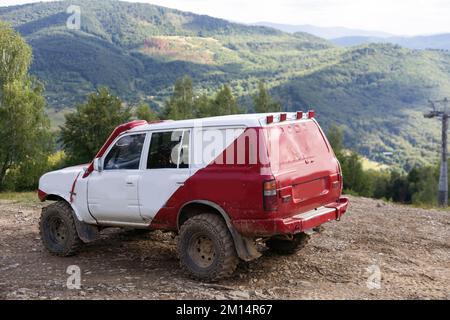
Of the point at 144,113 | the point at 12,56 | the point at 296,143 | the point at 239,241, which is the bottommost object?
the point at 239,241

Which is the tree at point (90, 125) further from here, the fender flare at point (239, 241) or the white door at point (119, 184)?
the fender flare at point (239, 241)

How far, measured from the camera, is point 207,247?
21.1ft

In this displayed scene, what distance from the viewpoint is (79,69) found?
7500 inches

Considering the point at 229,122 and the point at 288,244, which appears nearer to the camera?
the point at 229,122

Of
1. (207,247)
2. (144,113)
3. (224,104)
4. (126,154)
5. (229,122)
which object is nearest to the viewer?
(229,122)

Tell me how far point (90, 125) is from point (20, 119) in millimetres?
5812

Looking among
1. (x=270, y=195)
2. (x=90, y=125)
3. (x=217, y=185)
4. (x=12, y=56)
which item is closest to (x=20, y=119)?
(x=12, y=56)

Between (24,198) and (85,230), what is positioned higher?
(85,230)

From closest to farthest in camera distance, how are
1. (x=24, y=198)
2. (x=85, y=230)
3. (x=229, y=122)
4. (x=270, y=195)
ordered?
1. (x=270, y=195)
2. (x=229, y=122)
3. (x=85, y=230)
4. (x=24, y=198)

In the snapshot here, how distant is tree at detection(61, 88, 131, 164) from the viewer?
38.8 meters

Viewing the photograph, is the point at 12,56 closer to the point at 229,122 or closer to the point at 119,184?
the point at 119,184

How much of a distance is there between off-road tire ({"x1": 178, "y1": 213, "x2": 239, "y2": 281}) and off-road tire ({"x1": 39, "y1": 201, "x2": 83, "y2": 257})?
6.89ft
